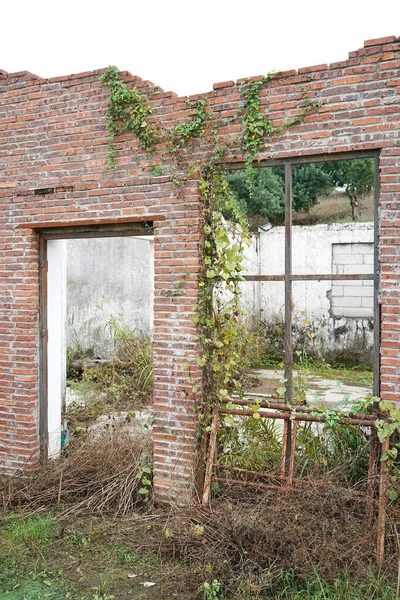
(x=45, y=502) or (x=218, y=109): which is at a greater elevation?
(x=218, y=109)

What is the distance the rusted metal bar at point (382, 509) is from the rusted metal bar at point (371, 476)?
0.24 feet

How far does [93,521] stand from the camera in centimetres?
485

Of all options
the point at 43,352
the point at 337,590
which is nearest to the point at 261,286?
the point at 43,352

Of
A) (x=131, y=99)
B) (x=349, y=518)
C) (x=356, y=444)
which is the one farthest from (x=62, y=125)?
(x=349, y=518)

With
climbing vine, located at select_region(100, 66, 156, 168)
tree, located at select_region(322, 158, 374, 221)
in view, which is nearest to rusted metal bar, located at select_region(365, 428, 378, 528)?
climbing vine, located at select_region(100, 66, 156, 168)

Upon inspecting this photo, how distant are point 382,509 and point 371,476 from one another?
0.25m

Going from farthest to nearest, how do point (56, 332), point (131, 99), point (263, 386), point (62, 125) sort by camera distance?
point (263, 386) → point (56, 332) → point (62, 125) → point (131, 99)

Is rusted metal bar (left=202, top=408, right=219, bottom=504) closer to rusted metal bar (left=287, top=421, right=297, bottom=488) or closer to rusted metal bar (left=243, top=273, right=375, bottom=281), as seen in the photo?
rusted metal bar (left=287, top=421, right=297, bottom=488)

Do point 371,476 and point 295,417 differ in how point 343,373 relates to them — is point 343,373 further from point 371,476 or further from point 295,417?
point 371,476

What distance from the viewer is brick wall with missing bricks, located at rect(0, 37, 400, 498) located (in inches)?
167

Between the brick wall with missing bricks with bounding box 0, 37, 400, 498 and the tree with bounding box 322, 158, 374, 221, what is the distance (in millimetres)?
14979

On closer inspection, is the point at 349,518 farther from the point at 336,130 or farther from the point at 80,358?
the point at 80,358

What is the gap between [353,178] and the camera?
19.3 metres

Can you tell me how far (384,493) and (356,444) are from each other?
0.58 meters
